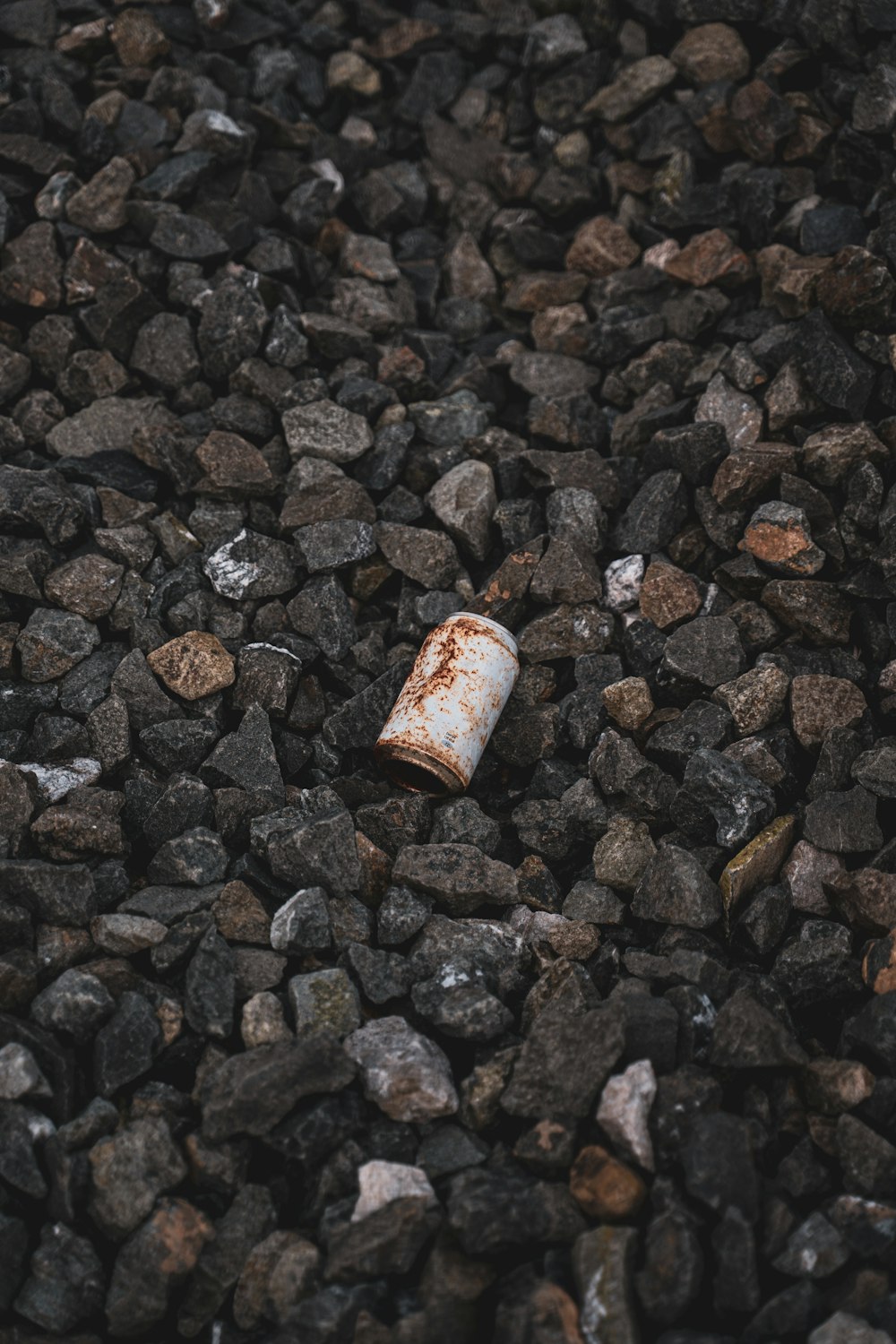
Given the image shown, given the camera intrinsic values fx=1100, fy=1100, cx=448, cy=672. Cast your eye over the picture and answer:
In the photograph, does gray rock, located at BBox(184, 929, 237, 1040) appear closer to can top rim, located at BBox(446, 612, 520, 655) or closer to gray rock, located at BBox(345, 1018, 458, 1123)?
gray rock, located at BBox(345, 1018, 458, 1123)

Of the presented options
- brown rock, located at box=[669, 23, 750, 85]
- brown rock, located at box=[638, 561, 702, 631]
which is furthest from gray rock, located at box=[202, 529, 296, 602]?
brown rock, located at box=[669, 23, 750, 85]

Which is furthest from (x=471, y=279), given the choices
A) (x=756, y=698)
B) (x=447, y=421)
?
(x=756, y=698)

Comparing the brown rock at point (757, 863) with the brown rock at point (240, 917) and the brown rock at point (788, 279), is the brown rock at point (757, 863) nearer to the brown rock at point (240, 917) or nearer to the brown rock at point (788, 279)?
the brown rock at point (240, 917)

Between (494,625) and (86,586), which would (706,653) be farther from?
(86,586)

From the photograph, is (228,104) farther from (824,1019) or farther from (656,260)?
(824,1019)

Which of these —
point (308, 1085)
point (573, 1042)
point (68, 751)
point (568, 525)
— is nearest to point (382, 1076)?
point (308, 1085)
